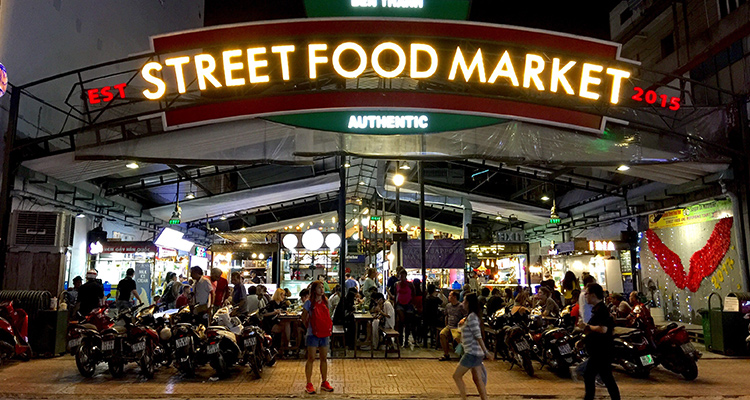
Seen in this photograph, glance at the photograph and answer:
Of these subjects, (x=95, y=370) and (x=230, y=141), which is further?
(x=230, y=141)

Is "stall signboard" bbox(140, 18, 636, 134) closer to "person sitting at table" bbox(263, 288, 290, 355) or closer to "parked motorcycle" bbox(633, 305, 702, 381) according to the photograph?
"parked motorcycle" bbox(633, 305, 702, 381)

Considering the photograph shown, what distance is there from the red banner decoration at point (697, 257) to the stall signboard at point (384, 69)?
20.5 ft

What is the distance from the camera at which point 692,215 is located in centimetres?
1451

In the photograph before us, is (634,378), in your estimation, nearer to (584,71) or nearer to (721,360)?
(721,360)

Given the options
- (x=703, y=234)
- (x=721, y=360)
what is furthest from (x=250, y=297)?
(x=703, y=234)

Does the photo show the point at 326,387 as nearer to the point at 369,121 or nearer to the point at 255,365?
the point at 255,365

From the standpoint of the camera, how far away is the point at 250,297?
11555mm

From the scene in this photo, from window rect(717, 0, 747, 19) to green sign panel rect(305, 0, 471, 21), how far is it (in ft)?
28.7

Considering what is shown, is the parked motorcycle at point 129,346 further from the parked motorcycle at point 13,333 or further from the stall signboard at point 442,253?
the stall signboard at point 442,253

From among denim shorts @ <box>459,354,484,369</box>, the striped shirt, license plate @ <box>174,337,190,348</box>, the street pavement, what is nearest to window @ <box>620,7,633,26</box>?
the street pavement

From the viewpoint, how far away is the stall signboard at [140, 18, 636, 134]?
891 centimetres

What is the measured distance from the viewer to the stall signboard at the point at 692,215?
13.2 m

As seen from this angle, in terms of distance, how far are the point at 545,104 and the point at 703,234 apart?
26.0ft

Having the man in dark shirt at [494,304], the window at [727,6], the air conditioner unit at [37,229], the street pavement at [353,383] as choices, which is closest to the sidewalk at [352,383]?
the street pavement at [353,383]
